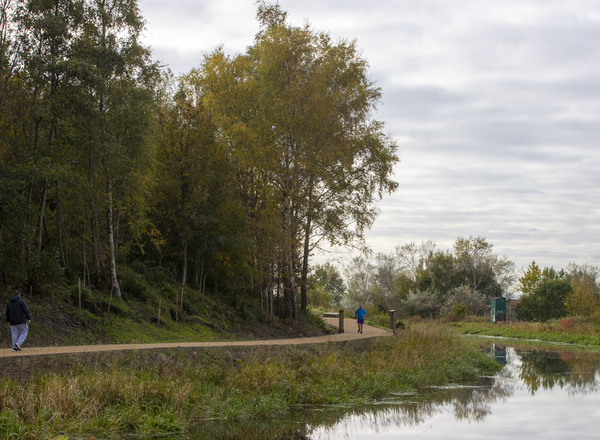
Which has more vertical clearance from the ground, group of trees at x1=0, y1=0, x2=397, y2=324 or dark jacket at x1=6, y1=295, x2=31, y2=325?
group of trees at x1=0, y1=0, x2=397, y2=324

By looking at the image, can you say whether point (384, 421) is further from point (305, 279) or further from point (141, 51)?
point (305, 279)

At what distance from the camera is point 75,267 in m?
26.5

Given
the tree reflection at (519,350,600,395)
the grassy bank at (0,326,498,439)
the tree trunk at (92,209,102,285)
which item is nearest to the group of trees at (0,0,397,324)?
the tree trunk at (92,209,102,285)

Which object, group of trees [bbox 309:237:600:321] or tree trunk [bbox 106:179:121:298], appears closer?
tree trunk [bbox 106:179:121:298]

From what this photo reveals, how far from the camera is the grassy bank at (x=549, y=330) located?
4359cm

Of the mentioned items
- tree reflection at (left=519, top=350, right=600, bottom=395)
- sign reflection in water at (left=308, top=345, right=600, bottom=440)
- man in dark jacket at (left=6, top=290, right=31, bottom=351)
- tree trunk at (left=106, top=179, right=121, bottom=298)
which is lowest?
tree reflection at (left=519, top=350, right=600, bottom=395)

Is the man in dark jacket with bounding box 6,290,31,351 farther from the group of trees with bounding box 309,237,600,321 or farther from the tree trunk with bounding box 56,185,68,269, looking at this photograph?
the group of trees with bounding box 309,237,600,321

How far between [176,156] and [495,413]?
1875 centimetres

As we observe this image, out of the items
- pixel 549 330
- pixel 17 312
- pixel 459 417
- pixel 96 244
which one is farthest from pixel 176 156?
pixel 549 330

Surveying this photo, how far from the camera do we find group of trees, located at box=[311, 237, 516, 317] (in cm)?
6788

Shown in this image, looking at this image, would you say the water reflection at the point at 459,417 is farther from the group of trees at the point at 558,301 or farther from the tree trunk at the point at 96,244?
the group of trees at the point at 558,301

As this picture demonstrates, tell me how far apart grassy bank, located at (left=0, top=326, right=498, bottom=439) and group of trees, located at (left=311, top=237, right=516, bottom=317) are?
33364mm

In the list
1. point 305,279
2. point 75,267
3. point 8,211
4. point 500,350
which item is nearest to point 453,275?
point 500,350

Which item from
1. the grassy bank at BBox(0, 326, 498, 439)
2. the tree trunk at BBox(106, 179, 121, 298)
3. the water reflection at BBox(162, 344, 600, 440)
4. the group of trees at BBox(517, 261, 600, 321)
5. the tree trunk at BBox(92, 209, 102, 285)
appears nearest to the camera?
the grassy bank at BBox(0, 326, 498, 439)
